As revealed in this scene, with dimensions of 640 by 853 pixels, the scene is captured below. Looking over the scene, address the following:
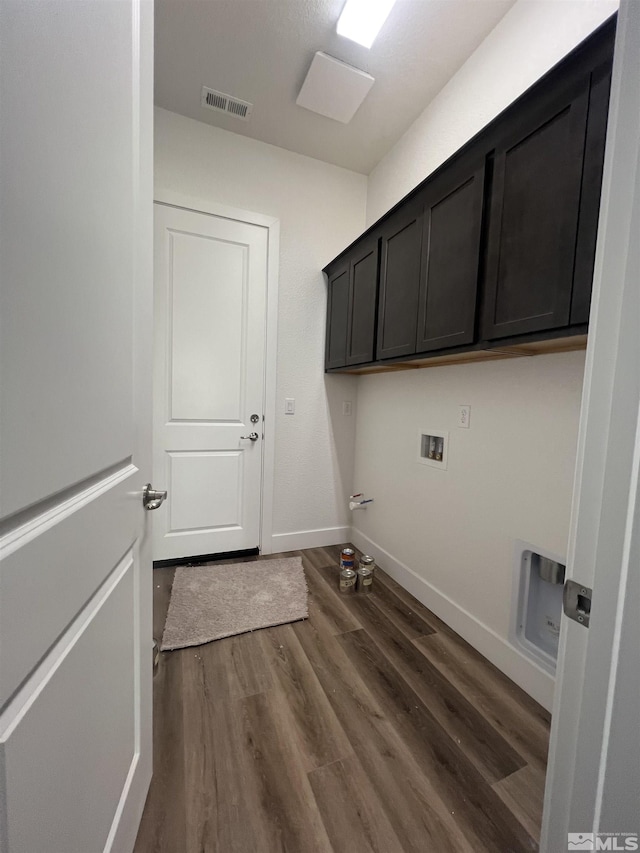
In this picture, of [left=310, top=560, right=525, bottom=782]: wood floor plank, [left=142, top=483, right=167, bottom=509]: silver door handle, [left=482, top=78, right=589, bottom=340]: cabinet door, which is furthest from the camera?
[left=310, top=560, right=525, bottom=782]: wood floor plank

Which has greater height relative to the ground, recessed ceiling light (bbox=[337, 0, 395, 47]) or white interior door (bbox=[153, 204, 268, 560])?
recessed ceiling light (bbox=[337, 0, 395, 47])

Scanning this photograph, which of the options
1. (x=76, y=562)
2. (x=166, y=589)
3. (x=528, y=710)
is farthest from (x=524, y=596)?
(x=166, y=589)

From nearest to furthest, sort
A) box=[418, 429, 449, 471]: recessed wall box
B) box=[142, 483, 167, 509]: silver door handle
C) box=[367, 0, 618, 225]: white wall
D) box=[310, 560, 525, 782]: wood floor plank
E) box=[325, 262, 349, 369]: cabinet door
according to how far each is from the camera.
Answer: box=[142, 483, 167, 509]: silver door handle
box=[310, 560, 525, 782]: wood floor plank
box=[367, 0, 618, 225]: white wall
box=[418, 429, 449, 471]: recessed wall box
box=[325, 262, 349, 369]: cabinet door

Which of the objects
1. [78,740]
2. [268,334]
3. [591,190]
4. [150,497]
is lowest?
[78,740]

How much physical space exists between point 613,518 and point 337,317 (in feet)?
7.11

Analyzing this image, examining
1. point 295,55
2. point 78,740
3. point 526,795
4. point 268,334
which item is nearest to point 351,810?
point 526,795

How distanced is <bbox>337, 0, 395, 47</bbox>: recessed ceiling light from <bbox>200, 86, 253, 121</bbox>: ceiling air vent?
73 cm

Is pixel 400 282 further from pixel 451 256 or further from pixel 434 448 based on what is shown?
pixel 434 448

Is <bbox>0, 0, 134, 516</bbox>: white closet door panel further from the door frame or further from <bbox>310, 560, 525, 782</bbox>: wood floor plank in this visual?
the door frame

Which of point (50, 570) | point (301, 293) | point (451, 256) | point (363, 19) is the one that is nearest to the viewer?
point (50, 570)

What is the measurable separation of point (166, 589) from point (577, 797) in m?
2.03

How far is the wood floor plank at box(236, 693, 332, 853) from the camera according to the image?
856mm

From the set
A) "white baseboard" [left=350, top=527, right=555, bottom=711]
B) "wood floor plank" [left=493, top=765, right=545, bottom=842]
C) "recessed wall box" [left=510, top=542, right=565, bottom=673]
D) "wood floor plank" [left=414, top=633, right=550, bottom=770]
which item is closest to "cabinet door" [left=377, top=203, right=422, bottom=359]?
"recessed wall box" [left=510, top=542, right=565, bottom=673]

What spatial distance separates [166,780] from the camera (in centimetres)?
98
